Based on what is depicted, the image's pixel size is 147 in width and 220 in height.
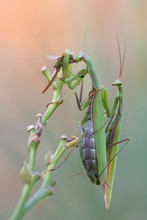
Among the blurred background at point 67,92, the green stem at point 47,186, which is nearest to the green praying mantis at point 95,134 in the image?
the green stem at point 47,186

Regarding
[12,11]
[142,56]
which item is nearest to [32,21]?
[12,11]

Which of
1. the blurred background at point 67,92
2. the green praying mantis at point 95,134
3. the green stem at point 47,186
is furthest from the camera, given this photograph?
the blurred background at point 67,92

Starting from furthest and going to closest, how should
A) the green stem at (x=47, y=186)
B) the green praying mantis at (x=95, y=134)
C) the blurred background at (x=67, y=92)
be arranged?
the blurred background at (x=67, y=92), the green praying mantis at (x=95, y=134), the green stem at (x=47, y=186)

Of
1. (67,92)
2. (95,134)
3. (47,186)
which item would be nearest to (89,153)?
(95,134)

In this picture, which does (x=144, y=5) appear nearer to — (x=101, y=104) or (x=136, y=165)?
(x=136, y=165)

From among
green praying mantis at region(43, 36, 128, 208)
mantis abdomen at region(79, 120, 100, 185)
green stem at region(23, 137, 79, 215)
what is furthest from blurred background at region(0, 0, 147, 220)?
green stem at region(23, 137, 79, 215)

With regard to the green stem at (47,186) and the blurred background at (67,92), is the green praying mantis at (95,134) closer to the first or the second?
the green stem at (47,186)

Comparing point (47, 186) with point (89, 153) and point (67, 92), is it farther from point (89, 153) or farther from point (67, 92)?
point (67, 92)

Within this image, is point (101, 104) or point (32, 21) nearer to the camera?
point (101, 104)
